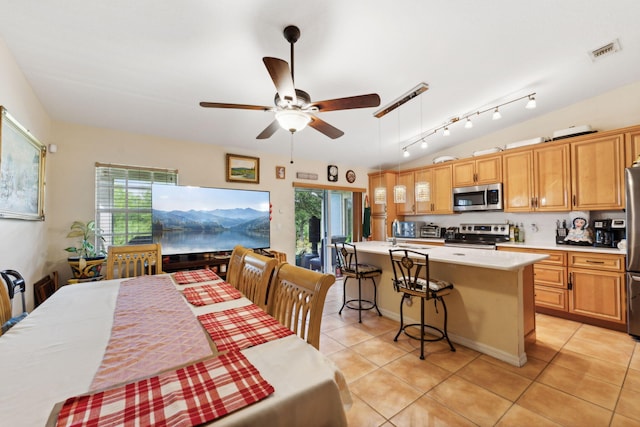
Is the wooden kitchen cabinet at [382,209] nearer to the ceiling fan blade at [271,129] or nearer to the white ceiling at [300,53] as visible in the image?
the white ceiling at [300,53]

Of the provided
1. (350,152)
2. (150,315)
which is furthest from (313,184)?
(150,315)

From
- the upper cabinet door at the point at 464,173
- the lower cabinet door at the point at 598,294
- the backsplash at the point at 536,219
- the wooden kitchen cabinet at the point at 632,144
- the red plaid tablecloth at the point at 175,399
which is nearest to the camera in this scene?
the red plaid tablecloth at the point at 175,399

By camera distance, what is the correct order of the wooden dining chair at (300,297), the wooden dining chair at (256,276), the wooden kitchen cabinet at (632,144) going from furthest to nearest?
the wooden kitchen cabinet at (632,144), the wooden dining chair at (256,276), the wooden dining chair at (300,297)

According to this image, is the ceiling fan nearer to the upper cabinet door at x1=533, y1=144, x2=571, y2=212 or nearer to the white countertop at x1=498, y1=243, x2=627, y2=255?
the white countertop at x1=498, y1=243, x2=627, y2=255

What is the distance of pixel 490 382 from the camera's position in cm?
199

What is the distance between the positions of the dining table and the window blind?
2.12 meters

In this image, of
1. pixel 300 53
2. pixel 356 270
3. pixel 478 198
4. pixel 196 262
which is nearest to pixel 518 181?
pixel 478 198

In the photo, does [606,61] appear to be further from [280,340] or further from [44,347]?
[44,347]

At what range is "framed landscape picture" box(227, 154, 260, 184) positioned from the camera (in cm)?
400

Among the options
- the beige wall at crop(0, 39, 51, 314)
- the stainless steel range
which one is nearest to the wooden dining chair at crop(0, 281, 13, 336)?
the beige wall at crop(0, 39, 51, 314)

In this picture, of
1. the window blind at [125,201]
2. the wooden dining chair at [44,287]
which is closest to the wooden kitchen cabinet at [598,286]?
the window blind at [125,201]

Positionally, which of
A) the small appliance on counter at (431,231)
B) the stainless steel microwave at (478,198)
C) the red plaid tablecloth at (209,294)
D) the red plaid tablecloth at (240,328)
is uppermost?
the stainless steel microwave at (478,198)

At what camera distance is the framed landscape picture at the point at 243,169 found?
4.00 m

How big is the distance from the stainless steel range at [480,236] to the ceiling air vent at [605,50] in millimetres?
2336
